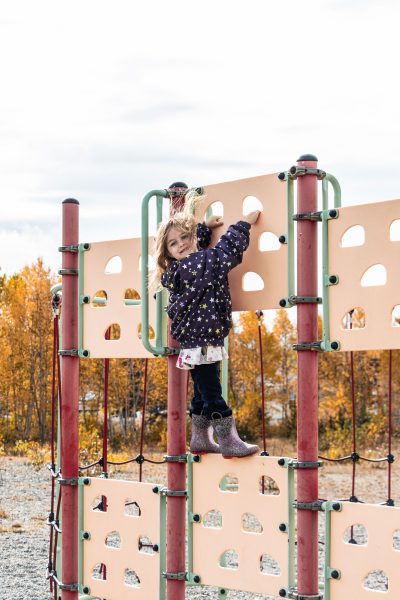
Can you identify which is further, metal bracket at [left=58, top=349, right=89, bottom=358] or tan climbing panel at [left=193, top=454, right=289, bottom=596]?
metal bracket at [left=58, top=349, right=89, bottom=358]

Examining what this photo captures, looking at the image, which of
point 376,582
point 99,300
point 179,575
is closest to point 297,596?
point 179,575

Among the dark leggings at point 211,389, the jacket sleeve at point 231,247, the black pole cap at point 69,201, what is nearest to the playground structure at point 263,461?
the jacket sleeve at point 231,247

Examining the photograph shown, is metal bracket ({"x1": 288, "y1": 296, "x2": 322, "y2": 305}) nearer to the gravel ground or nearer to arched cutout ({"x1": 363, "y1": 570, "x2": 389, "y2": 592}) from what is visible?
the gravel ground

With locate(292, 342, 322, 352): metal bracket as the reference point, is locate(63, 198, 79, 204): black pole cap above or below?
above

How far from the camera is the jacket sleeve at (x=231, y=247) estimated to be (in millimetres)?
4441

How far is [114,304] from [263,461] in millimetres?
1434

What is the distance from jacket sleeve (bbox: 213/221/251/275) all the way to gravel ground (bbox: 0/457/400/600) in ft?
13.0

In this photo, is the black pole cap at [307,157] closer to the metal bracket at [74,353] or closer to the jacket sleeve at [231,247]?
the jacket sleeve at [231,247]

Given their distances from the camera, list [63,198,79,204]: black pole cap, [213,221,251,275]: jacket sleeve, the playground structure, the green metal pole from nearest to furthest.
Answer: the playground structure, [213,221,251,275]: jacket sleeve, the green metal pole, [63,198,79,204]: black pole cap

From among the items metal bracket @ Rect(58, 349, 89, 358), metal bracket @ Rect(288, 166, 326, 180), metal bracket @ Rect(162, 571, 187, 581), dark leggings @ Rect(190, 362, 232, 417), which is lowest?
metal bracket @ Rect(162, 571, 187, 581)

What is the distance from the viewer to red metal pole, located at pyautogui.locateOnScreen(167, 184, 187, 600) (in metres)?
4.82

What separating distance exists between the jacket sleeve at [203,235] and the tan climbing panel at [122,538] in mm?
1389

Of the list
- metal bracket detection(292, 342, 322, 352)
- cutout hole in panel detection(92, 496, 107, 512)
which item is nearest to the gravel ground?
cutout hole in panel detection(92, 496, 107, 512)

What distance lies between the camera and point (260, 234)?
453 centimetres
